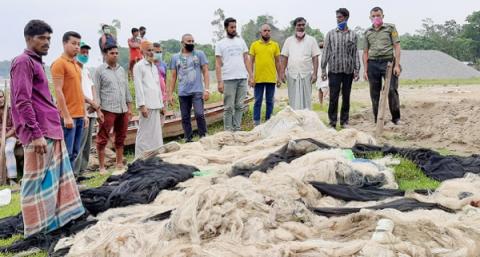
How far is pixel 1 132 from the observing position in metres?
10.3

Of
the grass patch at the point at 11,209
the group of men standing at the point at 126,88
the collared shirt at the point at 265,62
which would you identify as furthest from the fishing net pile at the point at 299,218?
the collared shirt at the point at 265,62

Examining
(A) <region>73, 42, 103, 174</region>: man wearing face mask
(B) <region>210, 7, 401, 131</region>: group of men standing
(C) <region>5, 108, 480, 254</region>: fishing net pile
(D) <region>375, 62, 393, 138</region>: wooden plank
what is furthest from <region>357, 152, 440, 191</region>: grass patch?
(A) <region>73, 42, 103, 174</region>: man wearing face mask

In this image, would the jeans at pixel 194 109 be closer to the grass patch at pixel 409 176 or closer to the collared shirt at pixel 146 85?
the collared shirt at pixel 146 85

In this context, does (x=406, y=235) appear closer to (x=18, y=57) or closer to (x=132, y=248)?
(x=132, y=248)

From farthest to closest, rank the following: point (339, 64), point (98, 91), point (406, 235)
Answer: point (339, 64) < point (98, 91) < point (406, 235)

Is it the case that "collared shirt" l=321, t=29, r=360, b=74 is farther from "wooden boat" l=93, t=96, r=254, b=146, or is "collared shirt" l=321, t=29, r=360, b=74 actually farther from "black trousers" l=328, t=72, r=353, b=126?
"wooden boat" l=93, t=96, r=254, b=146

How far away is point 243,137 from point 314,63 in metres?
2.45

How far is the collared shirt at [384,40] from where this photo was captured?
1030 cm

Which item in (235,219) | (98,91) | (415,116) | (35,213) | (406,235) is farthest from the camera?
(415,116)

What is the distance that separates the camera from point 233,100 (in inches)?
405

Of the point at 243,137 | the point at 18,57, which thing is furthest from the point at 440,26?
the point at 18,57

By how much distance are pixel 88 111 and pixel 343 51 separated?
4.58 m

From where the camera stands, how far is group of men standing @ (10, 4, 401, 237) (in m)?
5.28

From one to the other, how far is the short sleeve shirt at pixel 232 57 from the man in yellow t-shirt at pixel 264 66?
383 mm
